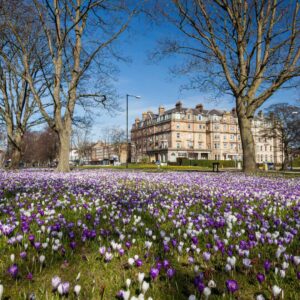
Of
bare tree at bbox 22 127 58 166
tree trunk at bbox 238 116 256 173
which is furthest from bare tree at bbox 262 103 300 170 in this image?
bare tree at bbox 22 127 58 166

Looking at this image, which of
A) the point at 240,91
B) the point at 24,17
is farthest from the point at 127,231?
the point at 24,17

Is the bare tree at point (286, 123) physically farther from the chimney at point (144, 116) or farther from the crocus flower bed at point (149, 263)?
the chimney at point (144, 116)

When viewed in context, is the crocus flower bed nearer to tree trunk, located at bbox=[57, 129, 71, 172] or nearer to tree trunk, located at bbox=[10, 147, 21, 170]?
tree trunk, located at bbox=[57, 129, 71, 172]

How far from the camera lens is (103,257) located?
2697 millimetres

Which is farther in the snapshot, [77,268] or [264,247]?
[264,247]

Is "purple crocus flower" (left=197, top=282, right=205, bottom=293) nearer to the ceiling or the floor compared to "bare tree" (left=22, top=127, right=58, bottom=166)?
nearer to the floor

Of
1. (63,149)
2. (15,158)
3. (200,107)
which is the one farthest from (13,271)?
(200,107)

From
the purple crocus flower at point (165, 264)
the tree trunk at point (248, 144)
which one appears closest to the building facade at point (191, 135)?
the tree trunk at point (248, 144)

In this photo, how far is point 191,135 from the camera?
88.9 m

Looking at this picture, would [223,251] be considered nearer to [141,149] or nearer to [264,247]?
[264,247]

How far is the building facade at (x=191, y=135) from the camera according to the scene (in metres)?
86.6

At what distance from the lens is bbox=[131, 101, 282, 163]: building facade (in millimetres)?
86562

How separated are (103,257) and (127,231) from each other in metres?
0.92

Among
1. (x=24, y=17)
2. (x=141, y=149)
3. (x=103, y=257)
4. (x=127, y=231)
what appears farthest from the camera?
(x=141, y=149)
